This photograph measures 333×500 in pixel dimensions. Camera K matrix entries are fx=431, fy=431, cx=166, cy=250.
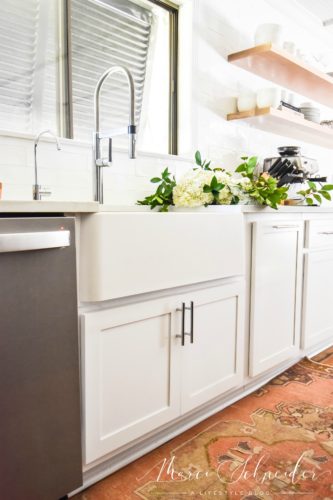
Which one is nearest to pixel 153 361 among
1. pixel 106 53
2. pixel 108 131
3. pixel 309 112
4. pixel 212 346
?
pixel 212 346

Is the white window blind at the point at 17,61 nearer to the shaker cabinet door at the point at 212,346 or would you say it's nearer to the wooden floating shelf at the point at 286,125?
the shaker cabinet door at the point at 212,346

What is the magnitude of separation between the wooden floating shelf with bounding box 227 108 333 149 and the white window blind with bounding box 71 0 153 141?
2.32 ft

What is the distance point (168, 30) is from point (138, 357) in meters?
1.97

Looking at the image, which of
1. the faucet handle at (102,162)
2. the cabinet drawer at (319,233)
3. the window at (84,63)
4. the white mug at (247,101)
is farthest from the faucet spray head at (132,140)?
the white mug at (247,101)

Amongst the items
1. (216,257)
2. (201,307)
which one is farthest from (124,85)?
(201,307)

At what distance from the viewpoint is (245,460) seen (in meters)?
1.54

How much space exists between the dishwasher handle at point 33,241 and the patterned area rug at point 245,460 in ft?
2.69

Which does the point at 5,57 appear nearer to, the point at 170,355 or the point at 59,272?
the point at 59,272

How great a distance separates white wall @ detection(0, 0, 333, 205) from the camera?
1.77 meters

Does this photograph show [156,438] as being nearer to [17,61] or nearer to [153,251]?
[153,251]

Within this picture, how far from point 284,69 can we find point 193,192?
1.48 meters

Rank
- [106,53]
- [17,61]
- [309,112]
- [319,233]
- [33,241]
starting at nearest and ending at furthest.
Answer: [33,241] < [17,61] < [106,53] < [319,233] < [309,112]

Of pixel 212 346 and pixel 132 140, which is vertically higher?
pixel 132 140

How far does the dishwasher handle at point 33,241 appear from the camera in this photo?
1028 millimetres
